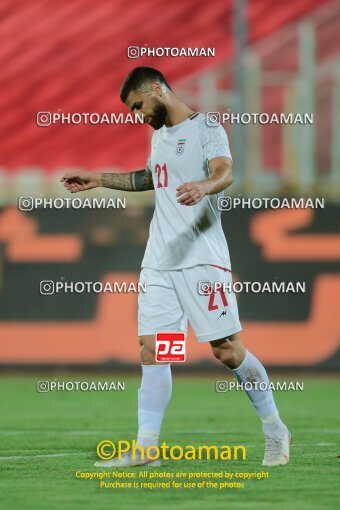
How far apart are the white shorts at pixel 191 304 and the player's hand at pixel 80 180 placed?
22.2 inches

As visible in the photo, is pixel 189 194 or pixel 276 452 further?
pixel 276 452

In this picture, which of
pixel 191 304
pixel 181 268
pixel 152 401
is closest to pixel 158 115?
pixel 181 268

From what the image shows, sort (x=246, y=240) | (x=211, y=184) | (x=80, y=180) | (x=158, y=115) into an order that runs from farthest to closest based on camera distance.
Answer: (x=246, y=240) → (x=80, y=180) → (x=158, y=115) → (x=211, y=184)

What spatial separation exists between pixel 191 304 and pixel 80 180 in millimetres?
828

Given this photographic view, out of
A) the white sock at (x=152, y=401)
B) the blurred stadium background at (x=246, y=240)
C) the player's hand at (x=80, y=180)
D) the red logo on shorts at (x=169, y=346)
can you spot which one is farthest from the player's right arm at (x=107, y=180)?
the blurred stadium background at (x=246, y=240)

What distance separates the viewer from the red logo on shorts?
19.3ft

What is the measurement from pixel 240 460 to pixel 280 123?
6291mm

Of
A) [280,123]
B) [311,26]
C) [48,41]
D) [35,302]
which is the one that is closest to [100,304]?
[35,302]

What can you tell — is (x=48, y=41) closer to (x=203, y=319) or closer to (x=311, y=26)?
(x=311, y=26)

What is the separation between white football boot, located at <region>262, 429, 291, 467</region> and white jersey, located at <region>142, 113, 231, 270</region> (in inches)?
32.8

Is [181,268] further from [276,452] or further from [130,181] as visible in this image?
[276,452]

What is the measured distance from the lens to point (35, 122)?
1513 centimetres

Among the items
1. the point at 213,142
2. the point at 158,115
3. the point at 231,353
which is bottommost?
the point at 231,353

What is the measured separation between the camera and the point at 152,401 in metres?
5.95
